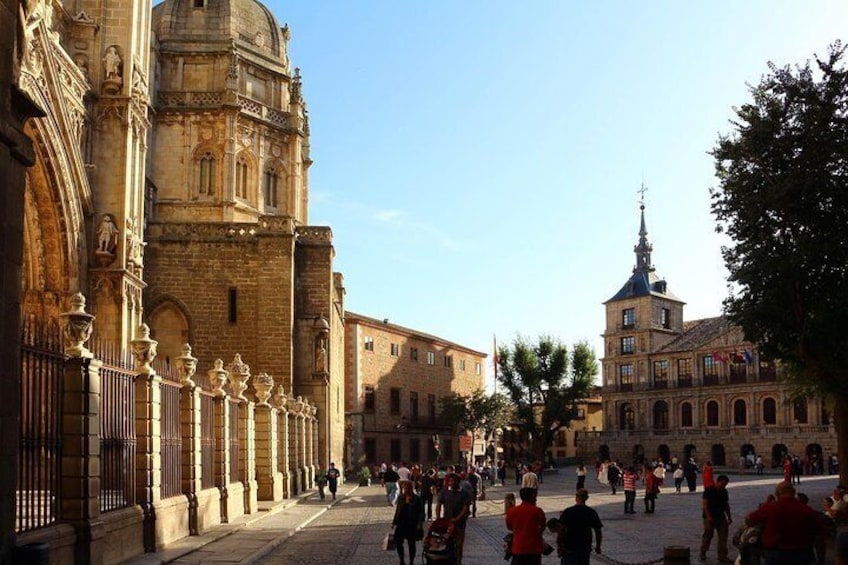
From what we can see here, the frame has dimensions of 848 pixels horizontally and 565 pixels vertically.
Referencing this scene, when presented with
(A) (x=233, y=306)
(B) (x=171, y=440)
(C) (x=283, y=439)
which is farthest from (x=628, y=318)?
(B) (x=171, y=440)

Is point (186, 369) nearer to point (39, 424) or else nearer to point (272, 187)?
point (39, 424)

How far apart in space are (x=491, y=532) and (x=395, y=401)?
41.7m

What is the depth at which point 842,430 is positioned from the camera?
21750 millimetres

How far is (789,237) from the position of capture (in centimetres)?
2056

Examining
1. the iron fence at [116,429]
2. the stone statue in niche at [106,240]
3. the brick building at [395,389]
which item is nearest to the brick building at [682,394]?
the brick building at [395,389]

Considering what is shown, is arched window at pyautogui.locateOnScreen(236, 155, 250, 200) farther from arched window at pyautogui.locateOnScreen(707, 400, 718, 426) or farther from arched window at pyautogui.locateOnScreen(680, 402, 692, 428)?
arched window at pyautogui.locateOnScreen(680, 402, 692, 428)

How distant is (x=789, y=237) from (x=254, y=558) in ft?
40.9

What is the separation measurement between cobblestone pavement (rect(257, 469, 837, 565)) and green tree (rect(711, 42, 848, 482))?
13.9 ft

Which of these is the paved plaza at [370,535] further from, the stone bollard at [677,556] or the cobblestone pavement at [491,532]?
the stone bollard at [677,556]

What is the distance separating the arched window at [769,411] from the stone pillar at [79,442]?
64.8m

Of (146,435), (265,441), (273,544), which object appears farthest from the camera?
(265,441)

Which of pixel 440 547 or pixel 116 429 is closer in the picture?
pixel 440 547

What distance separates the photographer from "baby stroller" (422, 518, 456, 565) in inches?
416

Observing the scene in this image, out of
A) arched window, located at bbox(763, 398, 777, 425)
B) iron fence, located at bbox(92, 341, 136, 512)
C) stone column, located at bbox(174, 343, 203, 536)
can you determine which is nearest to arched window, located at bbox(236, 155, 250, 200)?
stone column, located at bbox(174, 343, 203, 536)
